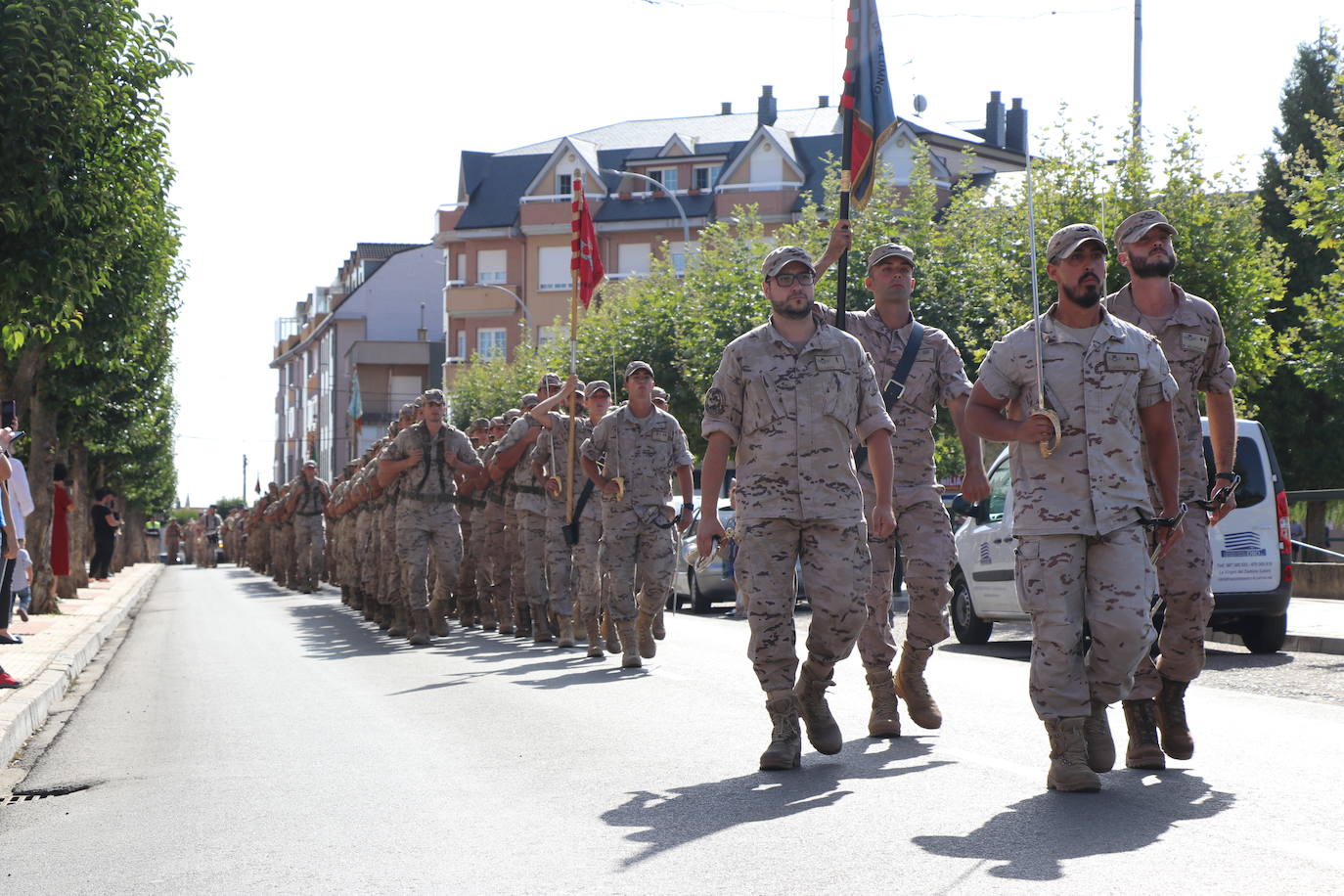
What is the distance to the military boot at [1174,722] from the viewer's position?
702 centimetres

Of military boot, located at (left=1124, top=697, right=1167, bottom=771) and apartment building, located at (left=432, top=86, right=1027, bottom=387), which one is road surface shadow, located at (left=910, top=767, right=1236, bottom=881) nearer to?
military boot, located at (left=1124, top=697, right=1167, bottom=771)

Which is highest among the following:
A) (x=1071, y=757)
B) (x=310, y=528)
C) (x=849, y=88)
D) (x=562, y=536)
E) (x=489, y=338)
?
(x=489, y=338)

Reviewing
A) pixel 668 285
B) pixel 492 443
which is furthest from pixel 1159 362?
pixel 668 285

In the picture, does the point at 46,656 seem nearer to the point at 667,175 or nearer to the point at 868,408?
the point at 868,408

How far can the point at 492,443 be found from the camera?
18.3 meters

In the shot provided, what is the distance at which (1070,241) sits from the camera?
646 centimetres

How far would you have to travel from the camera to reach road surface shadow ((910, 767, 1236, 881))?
531 cm

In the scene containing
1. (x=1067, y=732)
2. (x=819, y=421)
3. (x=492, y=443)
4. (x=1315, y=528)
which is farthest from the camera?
(x=1315, y=528)

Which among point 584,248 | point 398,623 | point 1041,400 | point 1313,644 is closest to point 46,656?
point 398,623

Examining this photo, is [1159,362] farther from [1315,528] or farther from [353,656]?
[1315,528]

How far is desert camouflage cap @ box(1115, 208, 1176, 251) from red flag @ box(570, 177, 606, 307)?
10.8m

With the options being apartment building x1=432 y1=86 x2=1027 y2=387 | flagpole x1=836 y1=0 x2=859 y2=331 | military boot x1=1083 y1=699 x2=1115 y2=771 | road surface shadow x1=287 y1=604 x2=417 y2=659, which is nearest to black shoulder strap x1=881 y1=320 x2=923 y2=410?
flagpole x1=836 y1=0 x2=859 y2=331

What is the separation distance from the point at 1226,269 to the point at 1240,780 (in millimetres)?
18781

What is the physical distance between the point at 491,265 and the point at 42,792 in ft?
223
